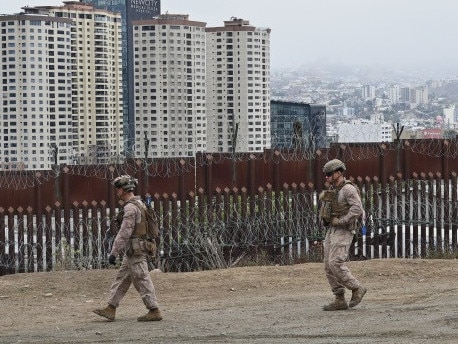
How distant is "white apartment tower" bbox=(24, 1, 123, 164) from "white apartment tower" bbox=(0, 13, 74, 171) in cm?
358

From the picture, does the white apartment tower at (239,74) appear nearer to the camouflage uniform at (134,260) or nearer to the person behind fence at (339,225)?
the person behind fence at (339,225)

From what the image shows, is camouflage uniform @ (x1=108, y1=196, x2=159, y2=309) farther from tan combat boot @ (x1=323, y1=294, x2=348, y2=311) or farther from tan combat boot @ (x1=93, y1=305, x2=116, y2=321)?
tan combat boot @ (x1=323, y1=294, x2=348, y2=311)

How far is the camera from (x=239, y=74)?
129875 mm

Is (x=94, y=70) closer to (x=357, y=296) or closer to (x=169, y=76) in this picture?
(x=169, y=76)

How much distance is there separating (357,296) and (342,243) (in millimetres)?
611

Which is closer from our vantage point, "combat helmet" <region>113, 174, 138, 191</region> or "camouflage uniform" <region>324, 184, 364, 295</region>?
"combat helmet" <region>113, 174, 138, 191</region>

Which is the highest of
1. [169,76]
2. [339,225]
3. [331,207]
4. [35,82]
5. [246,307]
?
[169,76]

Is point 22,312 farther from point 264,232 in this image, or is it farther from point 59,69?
point 59,69

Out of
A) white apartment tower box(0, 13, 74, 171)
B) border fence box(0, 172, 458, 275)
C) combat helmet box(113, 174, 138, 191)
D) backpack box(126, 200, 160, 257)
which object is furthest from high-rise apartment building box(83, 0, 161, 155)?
combat helmet box(113, 174, 138, 191)

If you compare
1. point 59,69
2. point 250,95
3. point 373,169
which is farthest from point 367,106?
point 373,169

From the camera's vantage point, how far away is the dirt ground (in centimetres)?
1036

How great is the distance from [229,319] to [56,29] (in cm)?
10341

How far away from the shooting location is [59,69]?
112 m

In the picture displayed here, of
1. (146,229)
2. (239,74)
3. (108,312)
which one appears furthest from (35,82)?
(146,229)
